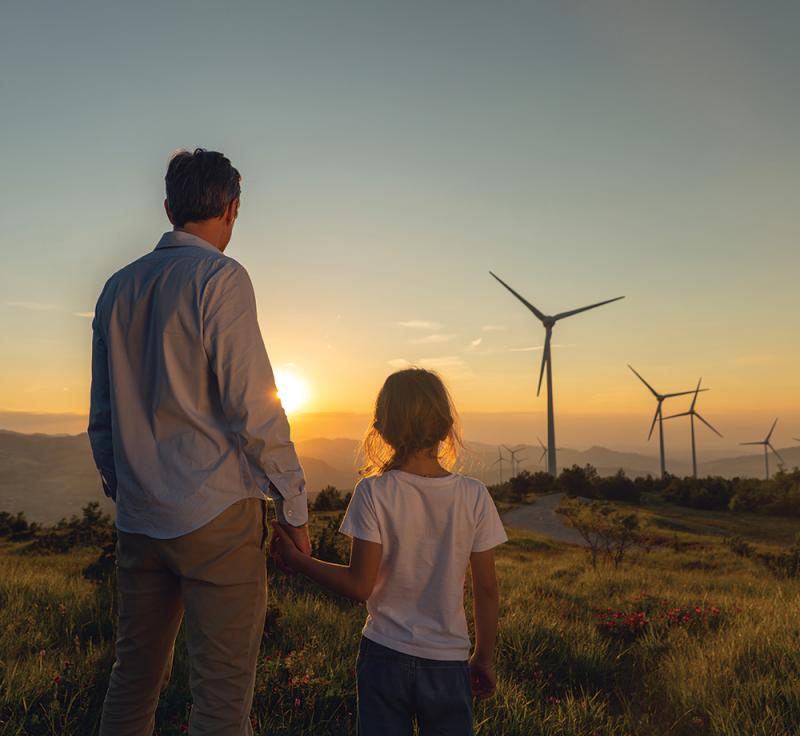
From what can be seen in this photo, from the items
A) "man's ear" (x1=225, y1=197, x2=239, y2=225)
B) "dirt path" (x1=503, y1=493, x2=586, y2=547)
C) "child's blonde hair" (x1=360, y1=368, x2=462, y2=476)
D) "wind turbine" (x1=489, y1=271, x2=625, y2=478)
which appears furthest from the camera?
"wind turbine" (x1=489, y1=271, x2=625, y2=478)

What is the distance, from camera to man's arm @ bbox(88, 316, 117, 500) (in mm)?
2941

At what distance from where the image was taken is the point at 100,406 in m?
2.95

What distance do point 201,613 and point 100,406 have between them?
104 centimetres

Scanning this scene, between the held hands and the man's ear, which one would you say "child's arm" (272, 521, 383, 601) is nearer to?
the held hands

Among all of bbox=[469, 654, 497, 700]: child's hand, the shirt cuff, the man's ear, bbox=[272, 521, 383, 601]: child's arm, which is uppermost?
the man's ear

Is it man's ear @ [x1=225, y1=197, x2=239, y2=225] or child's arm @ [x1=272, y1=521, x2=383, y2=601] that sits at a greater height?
man's ear @ [x1=225, y1=197, x2=239, y2=225]

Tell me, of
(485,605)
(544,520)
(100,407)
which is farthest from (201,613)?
(544,520)

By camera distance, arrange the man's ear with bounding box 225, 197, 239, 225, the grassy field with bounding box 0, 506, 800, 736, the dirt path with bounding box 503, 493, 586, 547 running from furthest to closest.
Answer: the dirt path with bounding box 503, 493, 586, 547 → the grassy field with bounding box 0, 506, 800, 736 → the man's ear with bounding box 225, 197, 239, 225

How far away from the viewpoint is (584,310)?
42.0m

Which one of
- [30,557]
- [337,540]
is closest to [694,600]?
[337,540]

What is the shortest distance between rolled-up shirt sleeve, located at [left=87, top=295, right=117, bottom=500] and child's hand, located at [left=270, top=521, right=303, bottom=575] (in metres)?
0.78

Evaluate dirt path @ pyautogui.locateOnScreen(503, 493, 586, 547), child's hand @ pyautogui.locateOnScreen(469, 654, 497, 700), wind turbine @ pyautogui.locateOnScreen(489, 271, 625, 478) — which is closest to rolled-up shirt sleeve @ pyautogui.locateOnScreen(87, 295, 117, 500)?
child's hand @ pyautogui.locateOnScreen(469, 654, 497, 700)

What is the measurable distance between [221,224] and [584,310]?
135ft

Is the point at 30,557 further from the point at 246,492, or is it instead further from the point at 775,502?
the point at 775,502
